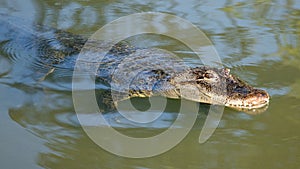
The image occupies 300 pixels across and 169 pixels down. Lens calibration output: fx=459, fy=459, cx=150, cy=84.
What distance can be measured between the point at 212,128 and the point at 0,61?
2.97m

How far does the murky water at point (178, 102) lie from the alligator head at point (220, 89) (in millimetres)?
126

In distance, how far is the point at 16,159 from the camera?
3.86m

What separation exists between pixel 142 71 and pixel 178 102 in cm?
71

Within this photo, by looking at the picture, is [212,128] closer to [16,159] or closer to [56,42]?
[16,159]

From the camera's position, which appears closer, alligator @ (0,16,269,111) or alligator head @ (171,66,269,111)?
alligator head @ (171,66,269,111)

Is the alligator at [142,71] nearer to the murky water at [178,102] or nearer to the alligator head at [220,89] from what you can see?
the alligator head at [220,89]

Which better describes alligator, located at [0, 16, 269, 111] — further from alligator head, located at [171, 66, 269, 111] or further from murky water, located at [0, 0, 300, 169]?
murky water, located at [0, 0, 300, 169]

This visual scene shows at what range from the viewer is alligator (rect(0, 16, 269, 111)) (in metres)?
4.89

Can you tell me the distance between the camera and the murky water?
3.94m

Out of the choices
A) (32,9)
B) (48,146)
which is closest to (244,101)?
(48,146)

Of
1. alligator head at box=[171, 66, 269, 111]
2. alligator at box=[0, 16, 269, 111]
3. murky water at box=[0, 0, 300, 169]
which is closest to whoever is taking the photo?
murky water at box=[0, 0, 300, 169]

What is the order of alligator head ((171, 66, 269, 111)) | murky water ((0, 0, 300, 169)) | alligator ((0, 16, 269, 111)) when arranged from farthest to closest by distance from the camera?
alligator ((0, 16, 269, 111)), alligator head ((171, 66, 269, 111)), murky water ((0, 0, 300, 169))

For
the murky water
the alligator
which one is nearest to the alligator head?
the alligator

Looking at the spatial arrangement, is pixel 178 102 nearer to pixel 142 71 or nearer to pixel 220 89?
pixel 220 89
